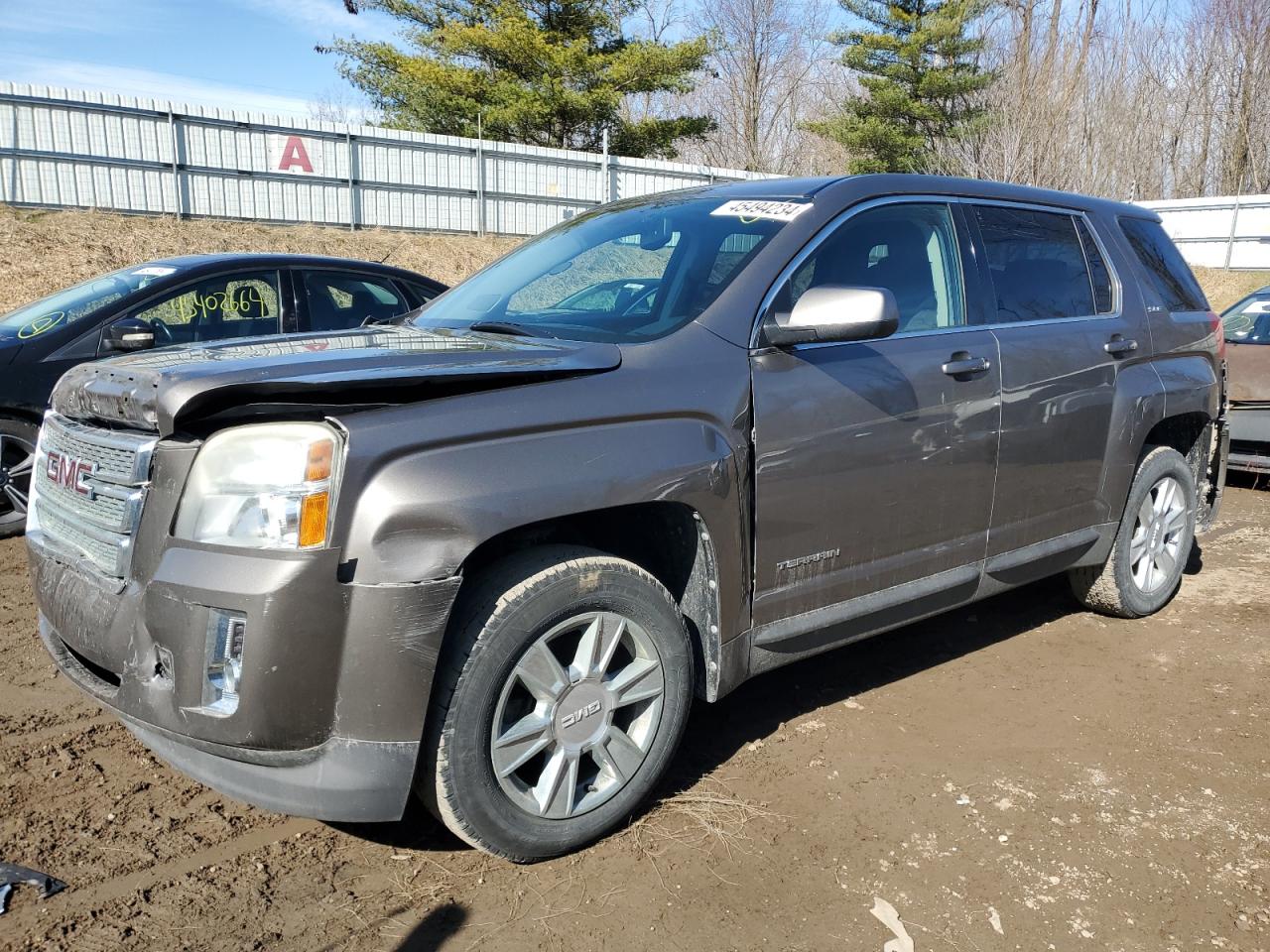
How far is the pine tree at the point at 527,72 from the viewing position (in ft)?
86.4

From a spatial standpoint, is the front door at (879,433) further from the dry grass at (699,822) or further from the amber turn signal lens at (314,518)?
the amber turn signal lens at (314,518)

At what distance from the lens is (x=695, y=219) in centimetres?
352

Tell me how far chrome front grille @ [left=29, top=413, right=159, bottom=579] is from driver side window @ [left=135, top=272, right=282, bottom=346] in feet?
10.1

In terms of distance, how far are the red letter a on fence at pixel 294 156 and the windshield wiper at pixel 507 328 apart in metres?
17.3

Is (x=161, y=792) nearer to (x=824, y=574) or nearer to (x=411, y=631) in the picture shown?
(x=411, y=631)

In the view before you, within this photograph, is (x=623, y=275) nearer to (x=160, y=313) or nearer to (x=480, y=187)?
(x=160, y=313)

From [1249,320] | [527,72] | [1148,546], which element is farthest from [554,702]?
[527,72]

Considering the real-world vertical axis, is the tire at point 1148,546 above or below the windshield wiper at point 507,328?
below

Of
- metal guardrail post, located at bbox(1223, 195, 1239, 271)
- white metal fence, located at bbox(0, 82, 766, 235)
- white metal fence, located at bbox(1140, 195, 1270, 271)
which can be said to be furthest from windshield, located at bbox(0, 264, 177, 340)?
metal guardrail post, located at bbox(1223, 195, 1239, 271)

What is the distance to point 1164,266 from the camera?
4.78 metres

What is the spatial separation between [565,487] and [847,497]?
1.07 meters

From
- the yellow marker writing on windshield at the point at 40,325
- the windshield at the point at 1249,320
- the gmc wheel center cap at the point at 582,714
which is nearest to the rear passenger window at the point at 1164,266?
the gmc wheel center cap at the point at 582,714

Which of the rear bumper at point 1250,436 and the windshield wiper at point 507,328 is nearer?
the windshield wiper at point 507,328

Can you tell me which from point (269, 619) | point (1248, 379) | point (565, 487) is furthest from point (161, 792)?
point (1248, 379)
